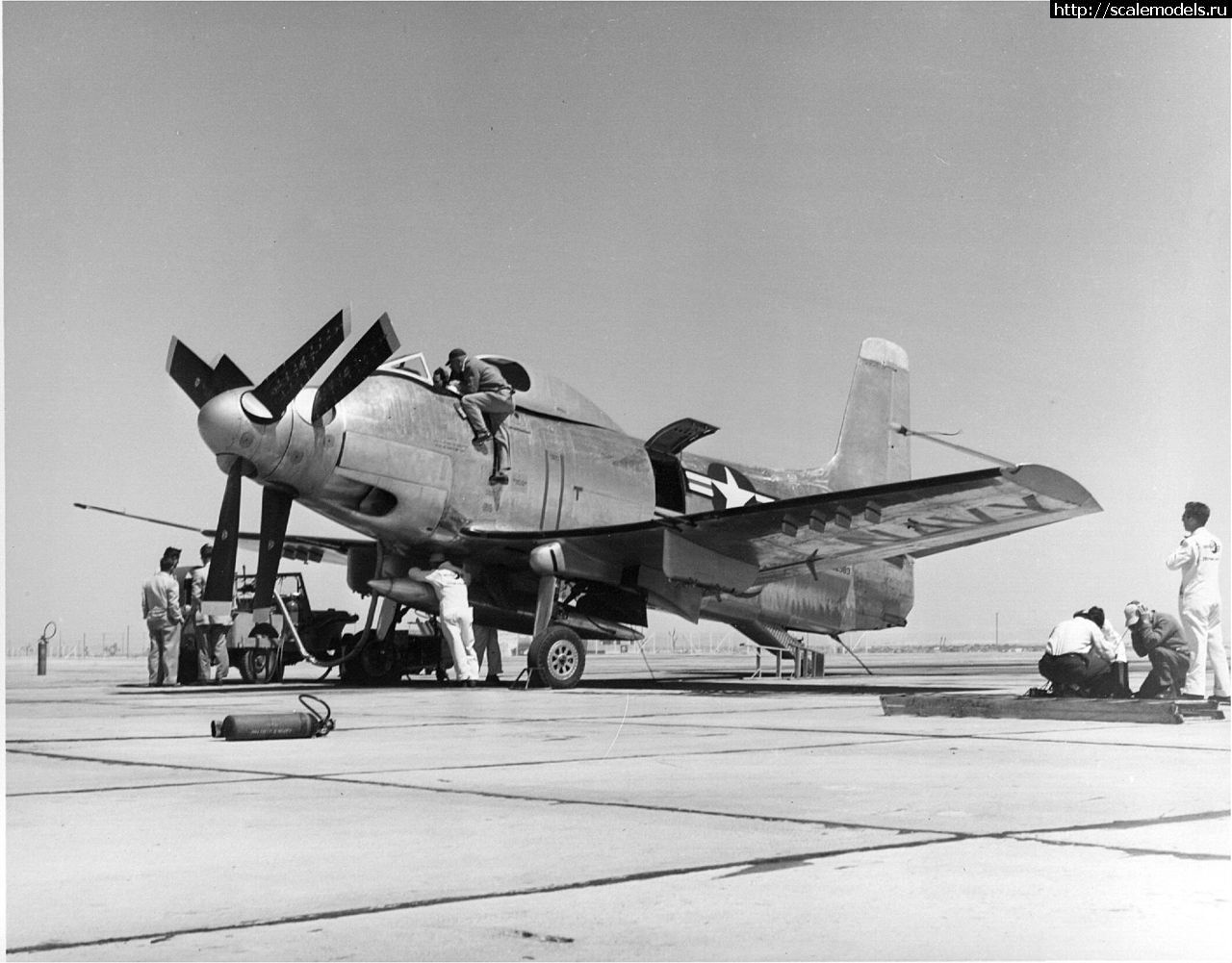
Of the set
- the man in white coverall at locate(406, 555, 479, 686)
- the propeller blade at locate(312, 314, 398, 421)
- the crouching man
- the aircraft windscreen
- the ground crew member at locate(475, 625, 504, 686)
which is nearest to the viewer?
the crouching man

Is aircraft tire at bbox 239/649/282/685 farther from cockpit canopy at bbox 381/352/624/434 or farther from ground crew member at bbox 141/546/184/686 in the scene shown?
cockpit canopy at bbox 381/352/624/434

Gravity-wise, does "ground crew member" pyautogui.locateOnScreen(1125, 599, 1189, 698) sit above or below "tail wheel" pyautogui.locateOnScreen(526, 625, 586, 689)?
above

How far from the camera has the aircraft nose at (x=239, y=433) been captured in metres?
14.3

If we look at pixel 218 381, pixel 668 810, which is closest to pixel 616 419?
pixel 218 381

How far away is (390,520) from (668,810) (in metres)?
11.0

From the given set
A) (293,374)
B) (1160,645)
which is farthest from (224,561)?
(1160,645)

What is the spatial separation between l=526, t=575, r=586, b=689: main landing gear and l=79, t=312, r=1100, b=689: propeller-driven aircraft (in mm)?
23

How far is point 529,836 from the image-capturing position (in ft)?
14.5

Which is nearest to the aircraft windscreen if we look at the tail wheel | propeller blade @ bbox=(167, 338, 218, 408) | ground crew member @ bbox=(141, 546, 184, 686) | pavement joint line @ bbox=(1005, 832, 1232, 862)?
propeller blade @ bbox=(167, 338, 218, 408)

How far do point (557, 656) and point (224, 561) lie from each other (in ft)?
12.7

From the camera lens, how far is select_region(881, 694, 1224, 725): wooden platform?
910 centimetres

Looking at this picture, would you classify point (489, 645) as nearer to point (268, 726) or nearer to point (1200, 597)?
point (1200, 597)

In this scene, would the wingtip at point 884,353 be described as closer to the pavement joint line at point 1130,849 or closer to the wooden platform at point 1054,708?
the wooden platform at point 1054,708

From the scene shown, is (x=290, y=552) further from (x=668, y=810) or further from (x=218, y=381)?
(x=668, y=810)
